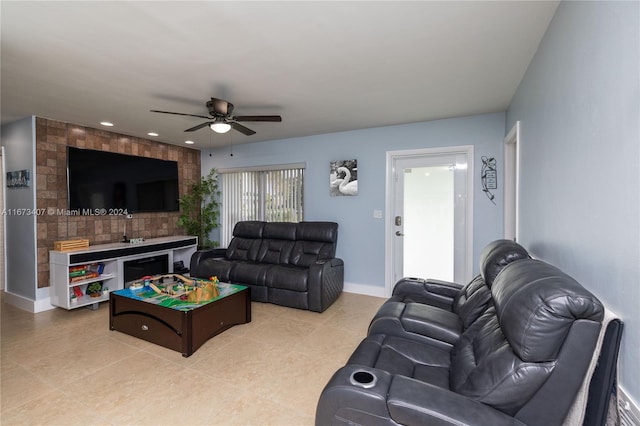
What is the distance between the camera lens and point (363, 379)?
1.18 meters

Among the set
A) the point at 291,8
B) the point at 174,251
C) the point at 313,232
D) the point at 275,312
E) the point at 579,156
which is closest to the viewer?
the point at 579,156

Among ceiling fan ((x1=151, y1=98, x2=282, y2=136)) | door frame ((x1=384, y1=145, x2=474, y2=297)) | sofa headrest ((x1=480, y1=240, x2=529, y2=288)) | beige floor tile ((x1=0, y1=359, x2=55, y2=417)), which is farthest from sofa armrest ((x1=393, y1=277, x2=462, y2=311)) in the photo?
beige floor tile ((x1=0, y1=359, x2=55, y2=417))

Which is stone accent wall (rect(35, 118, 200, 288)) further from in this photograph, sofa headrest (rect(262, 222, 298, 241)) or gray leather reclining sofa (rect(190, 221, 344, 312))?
sofa headrest (rect(262, 222, 298, 241))

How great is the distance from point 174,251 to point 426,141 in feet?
14.5

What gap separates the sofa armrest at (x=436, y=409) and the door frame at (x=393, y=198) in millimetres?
2906

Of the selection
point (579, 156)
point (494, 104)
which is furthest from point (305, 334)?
point (494, 104)

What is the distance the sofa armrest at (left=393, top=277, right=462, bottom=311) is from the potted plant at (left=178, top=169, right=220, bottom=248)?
3989 millimetres

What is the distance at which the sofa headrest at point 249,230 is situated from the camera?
181 inches

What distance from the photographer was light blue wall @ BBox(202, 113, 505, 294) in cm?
356

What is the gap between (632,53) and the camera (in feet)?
3.11

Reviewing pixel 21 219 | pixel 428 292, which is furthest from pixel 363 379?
pixel 21 219

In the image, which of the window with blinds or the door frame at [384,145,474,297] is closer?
the door frame at [384,145,474,297]

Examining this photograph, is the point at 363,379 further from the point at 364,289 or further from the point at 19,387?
the point at 364,289

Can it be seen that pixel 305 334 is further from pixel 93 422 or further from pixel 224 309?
pixel 93 422
